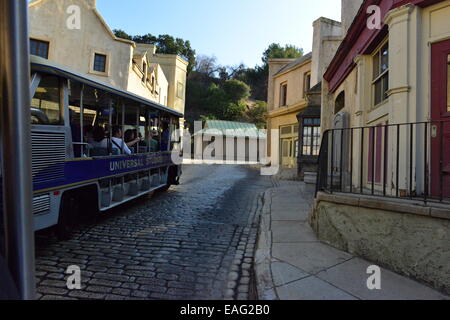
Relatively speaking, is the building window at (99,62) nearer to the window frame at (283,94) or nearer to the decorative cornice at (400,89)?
the window frame at (283,94)

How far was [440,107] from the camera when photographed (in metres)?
4.56

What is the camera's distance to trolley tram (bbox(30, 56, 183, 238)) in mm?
4230

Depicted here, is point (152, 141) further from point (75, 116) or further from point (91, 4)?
point (91, 4)

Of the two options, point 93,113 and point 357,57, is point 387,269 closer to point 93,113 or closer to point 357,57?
point 357,57

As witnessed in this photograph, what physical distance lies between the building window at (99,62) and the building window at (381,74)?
15.9m

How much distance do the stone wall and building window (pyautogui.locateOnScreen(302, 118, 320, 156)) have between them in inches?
471

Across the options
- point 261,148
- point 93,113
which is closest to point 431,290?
point 93,113

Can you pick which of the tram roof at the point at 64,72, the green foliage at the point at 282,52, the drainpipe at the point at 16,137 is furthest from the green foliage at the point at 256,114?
the drainpipe at the point at 16,137

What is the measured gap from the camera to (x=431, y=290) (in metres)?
3.17

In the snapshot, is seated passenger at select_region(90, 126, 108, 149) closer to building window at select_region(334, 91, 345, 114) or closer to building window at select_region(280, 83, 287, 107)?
building window at select_region(334, 91, 345, 114)

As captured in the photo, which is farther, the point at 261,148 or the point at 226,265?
the point at 261,148

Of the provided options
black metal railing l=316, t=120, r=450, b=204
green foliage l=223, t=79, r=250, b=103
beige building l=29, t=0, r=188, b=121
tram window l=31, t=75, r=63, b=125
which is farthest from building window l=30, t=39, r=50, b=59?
green foliage l=223, t=79, r=250, b=103

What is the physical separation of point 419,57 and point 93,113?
6451mm

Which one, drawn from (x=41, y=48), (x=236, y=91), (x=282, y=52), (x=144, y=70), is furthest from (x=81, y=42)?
(x=282, y=52)
